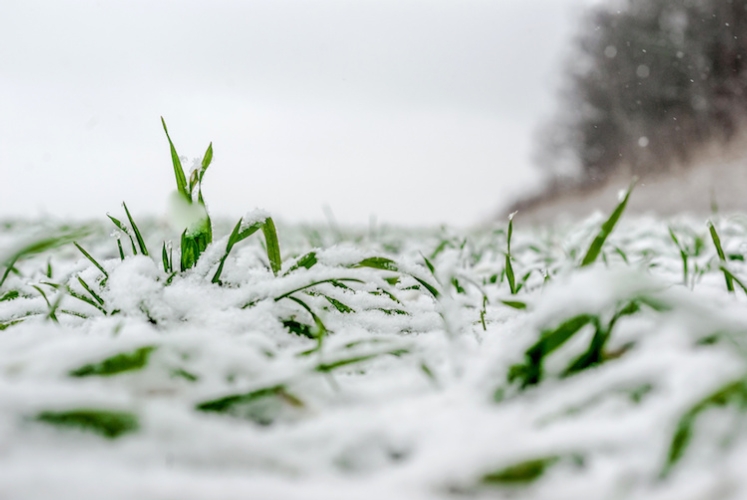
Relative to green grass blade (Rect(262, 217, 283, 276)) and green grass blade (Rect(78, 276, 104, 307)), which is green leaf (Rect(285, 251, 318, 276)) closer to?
green grass blade (Rect(262, 217, 283, 276))

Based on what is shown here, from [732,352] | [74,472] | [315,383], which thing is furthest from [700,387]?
[74,472]

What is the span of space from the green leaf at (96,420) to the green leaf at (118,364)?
0.07m

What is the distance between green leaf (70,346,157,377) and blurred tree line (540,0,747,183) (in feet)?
29.1

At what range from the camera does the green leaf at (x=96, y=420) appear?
0.34 metres

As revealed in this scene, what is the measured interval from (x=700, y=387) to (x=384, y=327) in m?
0.41

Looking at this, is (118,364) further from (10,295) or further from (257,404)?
(10,295)

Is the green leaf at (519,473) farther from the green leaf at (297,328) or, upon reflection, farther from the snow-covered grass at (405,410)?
the green leaf at (297,328)

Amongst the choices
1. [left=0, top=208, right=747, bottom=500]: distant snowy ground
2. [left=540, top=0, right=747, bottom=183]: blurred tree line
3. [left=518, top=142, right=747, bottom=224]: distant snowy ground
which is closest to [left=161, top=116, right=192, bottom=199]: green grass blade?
[left=0, top=208, right=747, bottom=500]: distant snowy ground

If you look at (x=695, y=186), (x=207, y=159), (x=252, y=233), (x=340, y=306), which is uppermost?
(x=207, y=159)

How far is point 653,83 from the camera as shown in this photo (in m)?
9.55

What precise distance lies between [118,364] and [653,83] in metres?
10.9

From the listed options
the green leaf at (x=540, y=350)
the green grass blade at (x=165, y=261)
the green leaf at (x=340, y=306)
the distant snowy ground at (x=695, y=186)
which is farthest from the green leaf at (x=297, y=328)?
the distant snowy ground at (x=695, y=186)

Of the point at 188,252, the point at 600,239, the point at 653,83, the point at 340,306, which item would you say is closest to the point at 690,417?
the point at 600,239

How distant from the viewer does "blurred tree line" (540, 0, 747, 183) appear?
25.9 ft
